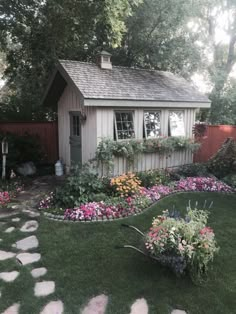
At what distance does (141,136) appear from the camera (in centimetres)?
769

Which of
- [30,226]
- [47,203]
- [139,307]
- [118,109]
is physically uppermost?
[118,109]

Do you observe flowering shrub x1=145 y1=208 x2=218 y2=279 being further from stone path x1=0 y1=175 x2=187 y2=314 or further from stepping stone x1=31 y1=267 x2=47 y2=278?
stepping stone x1=31 y1=267 x2=47 y2=278

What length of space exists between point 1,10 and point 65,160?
524 centimetres

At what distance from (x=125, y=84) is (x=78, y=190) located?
370cm

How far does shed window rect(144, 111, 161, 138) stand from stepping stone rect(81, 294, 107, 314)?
5462 mm

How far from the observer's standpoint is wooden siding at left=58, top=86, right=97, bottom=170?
7004 mm

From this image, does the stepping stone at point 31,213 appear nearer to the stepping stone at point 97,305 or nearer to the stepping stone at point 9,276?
the stepping stone at point 9,276

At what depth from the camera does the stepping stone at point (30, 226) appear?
4.53 m

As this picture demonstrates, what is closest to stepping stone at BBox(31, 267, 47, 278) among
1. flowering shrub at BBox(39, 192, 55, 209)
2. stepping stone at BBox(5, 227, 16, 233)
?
stepping stone at BBox(5, 227, 16, 233)

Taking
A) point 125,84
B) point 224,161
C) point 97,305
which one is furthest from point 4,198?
point 224,161

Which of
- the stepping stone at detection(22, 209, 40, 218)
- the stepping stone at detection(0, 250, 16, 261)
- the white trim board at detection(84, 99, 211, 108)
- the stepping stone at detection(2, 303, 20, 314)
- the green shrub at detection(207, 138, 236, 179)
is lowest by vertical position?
the stepping stone at detection(2, 303, 20, 314)

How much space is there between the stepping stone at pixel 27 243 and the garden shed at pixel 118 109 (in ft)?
10.7

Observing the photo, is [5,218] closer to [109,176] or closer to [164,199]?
[109,176]

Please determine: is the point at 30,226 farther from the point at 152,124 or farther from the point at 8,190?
the point at 152,124
